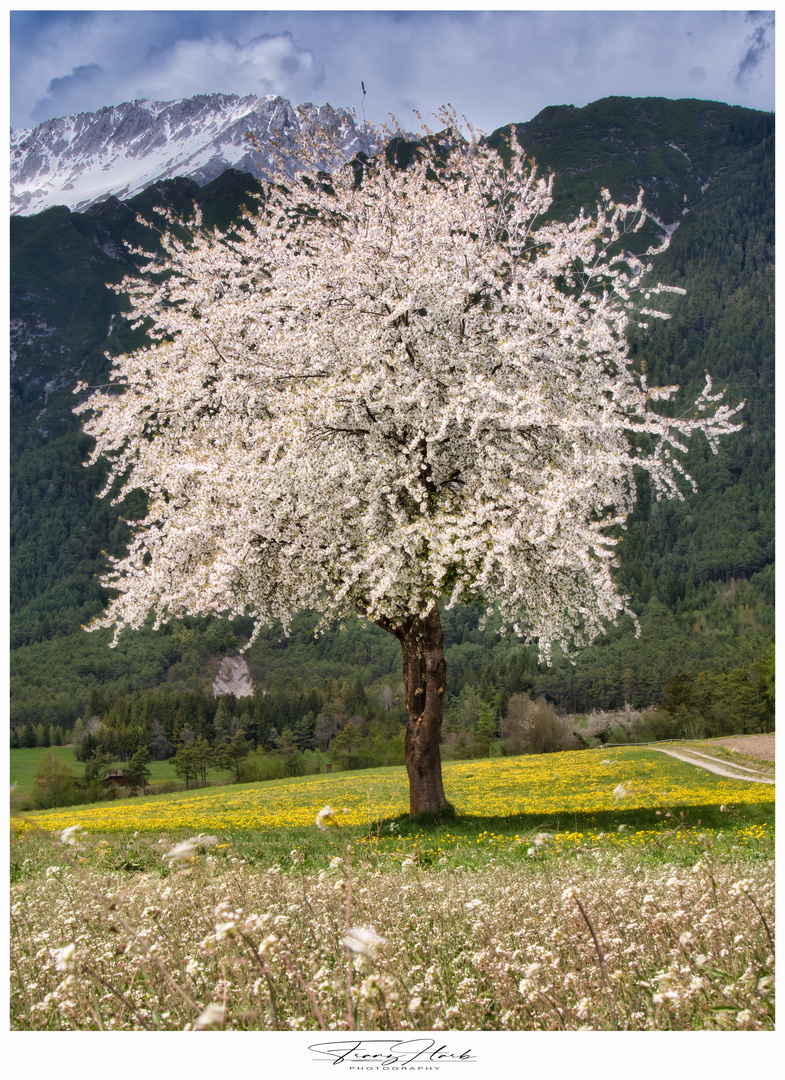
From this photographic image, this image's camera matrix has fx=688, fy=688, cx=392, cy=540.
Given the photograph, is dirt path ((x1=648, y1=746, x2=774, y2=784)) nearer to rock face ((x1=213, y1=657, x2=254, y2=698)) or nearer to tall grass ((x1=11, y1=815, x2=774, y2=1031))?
tall grass ((x1=11, y1=815, x2=774, y2=1031))

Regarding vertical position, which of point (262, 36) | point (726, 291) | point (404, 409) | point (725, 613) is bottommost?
point (725, 613)

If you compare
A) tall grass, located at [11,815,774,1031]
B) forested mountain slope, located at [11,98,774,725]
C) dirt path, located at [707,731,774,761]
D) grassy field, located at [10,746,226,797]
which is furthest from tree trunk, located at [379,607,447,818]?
forested mountain slope, located at [11,98,774,725]

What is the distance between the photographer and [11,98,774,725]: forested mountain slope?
89500mm

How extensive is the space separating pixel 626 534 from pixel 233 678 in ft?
236

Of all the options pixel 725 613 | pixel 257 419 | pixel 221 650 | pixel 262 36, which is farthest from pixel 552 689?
pixel 262 36

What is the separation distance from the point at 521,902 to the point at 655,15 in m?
8.34

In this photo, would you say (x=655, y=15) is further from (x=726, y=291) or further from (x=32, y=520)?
(x=32, y=520)

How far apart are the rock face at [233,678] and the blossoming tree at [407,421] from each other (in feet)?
325

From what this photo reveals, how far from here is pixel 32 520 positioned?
114938mm

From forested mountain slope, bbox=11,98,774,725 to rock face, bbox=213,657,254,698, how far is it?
229 centimetres

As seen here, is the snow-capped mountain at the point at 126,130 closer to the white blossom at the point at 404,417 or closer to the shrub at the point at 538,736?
the white blossom at the point at 404,417

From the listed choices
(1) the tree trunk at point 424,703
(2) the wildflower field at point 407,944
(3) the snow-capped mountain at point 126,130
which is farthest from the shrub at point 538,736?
(3) the snow-capped mountain at point 126,130

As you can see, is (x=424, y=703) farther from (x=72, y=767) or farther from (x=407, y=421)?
(x=72, y=767)

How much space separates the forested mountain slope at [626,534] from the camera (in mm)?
89500
